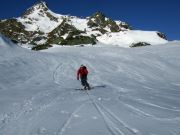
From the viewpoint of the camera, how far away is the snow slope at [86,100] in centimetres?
1060

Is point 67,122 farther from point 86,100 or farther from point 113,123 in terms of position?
point 86,100

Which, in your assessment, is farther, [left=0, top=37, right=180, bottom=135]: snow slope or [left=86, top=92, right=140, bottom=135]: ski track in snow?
[left=0, top=37, right=180, bottom=135]: snow slope

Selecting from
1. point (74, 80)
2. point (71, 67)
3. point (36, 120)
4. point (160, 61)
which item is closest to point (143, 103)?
point (36, 120)

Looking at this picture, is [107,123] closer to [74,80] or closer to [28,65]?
[74,80]

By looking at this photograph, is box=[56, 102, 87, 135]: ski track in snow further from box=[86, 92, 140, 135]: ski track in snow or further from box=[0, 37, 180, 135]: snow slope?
box=[86, 92, 140, 135]: ski track in snow

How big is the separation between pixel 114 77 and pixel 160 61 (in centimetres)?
1132

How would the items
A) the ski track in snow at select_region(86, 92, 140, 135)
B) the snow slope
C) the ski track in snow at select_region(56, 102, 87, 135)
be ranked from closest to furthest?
1. the ski track in snow at select_region(86, 92, 140, 135)
2. the ski track in snow at select_region(56, 102, 87, 135)
3. the snow slope

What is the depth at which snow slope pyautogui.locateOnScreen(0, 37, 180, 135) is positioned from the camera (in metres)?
10.6

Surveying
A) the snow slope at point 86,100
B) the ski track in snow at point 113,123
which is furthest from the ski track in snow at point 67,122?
the ski track in snow at point 113,123

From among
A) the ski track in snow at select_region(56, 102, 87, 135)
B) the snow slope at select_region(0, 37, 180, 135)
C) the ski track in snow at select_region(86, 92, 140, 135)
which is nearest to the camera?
the ski track in snow at select_region(86, 92, 140, 135)

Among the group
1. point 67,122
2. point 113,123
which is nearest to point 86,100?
point 67,122

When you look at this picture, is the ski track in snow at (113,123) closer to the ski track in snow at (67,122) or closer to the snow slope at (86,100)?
the snow slope at (86,100)

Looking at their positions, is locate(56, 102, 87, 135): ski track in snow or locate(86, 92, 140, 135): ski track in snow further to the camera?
locate(56, 102, 87, 135): ski track in snow

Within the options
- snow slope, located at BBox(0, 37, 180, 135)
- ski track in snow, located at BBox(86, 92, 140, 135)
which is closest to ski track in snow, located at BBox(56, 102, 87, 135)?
snow slope, located at BBox(0, 37, 180, 135)
